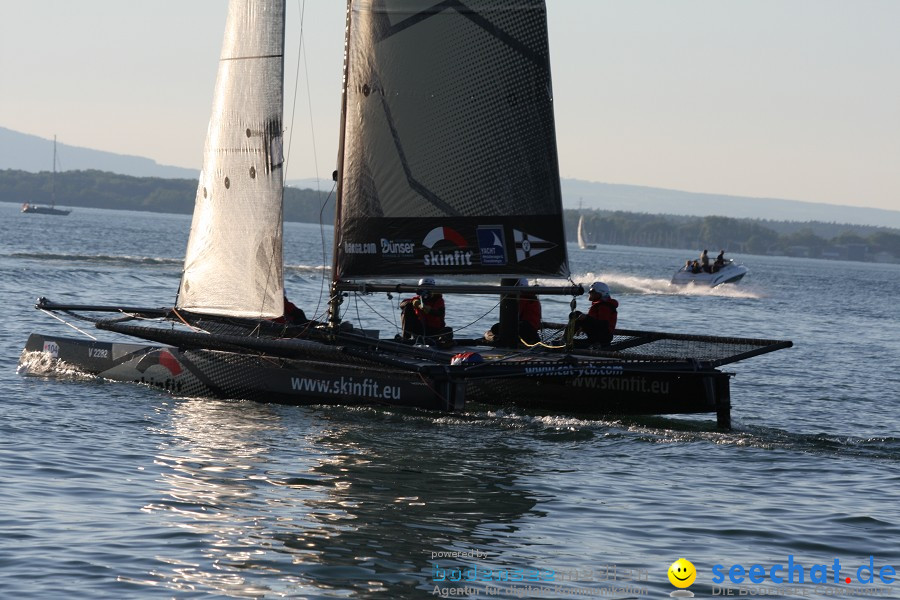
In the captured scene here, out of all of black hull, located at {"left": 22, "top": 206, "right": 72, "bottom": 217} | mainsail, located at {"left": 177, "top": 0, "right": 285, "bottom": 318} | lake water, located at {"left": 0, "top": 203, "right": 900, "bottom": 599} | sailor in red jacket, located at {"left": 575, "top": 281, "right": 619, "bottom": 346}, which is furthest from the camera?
black hull, located at {"left": 22, "top": 206, "right": 72, "bottom": 217}

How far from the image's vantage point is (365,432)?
1647 cm

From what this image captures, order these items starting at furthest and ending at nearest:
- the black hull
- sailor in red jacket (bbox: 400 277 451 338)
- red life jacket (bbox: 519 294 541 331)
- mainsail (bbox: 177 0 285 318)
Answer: the black hull < red life jacket (bbox: 519 294 541 331) < sailor in red jacket (bbox: 400 277 451 338) < mainsail (bbox: 177 0 285 318)

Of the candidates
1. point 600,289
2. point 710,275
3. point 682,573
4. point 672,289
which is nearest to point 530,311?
point 600,289

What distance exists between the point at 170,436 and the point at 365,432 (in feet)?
8.06

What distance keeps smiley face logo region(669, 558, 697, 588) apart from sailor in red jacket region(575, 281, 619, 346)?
9061mm

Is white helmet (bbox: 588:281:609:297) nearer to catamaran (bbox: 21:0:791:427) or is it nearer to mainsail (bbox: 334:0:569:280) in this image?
catamaran (bbox: 21:0:791:427)

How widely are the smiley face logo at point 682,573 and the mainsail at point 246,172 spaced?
921cm

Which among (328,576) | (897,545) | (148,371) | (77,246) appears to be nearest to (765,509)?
(897,545)

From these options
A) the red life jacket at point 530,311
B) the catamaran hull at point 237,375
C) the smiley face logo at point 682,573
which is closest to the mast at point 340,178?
the catamaran hull at point 237,375

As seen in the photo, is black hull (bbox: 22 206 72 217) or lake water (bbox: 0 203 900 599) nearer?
lake water (bbox: 0 203 900 599)

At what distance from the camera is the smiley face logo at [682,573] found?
10.4 meters

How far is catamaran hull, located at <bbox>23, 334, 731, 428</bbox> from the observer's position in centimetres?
1669

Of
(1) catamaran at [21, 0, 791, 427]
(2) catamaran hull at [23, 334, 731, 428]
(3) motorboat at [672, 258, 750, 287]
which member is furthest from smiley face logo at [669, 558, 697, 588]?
(3) motorboat at [672, 258, 750, 287]

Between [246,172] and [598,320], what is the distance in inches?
227
